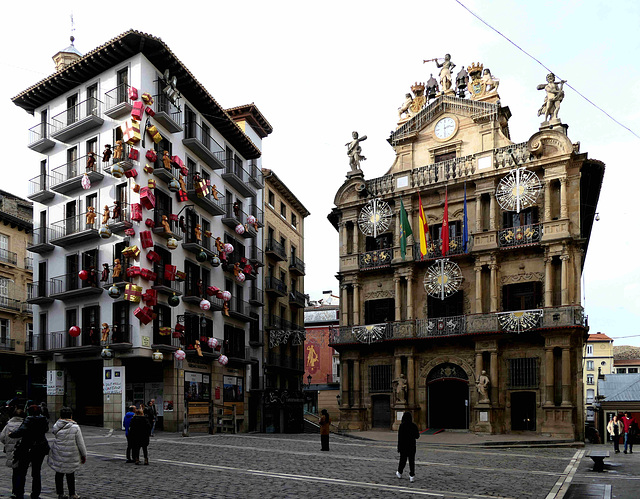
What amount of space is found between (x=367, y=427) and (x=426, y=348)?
588 centimetres

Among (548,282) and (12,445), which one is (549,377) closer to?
(548,282)

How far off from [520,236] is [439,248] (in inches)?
180

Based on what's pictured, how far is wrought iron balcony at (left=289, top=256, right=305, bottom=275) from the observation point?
56709 mm

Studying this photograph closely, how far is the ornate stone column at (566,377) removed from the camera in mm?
34469

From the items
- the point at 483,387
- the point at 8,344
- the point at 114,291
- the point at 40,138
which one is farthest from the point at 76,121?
the point at 483,387

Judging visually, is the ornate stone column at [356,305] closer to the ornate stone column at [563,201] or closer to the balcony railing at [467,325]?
the balcony railing at [467,325]

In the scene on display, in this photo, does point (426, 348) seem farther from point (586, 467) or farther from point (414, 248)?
point (586, 467)

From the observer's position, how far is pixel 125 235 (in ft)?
114

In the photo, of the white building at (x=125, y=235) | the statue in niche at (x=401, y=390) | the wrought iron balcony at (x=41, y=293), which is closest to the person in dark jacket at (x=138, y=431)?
the white building at (x=125, y=235)

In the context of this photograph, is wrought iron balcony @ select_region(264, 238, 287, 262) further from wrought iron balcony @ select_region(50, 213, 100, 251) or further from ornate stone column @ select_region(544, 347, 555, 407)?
ornate stone column @ select_region(544, 347, 555, 407)

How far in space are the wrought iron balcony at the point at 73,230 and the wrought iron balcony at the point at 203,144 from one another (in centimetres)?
709

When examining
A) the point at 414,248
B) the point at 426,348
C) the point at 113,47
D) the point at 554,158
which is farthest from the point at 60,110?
the point at 554,158

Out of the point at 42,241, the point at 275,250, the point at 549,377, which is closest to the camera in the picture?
the point at 549,377

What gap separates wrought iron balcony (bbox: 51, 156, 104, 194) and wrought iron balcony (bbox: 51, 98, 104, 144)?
1.45 meters
